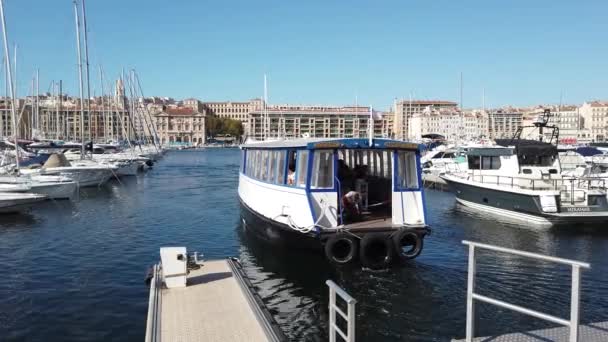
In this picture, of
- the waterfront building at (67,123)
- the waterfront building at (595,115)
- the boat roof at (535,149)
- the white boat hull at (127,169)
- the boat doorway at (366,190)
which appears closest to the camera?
the boat doorway at (366,190)

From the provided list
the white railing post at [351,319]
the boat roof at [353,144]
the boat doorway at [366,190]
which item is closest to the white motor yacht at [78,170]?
the boat doorway at [366,190]

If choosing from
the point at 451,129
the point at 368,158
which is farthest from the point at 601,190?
the point at 451,129

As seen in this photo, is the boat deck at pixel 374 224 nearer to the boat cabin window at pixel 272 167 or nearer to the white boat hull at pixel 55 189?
the boat cabin window at pixel 272 167

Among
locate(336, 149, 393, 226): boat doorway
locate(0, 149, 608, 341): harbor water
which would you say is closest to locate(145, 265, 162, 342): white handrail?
locate(0, 149, 608, 341): harbor water

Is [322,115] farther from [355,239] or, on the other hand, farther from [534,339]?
[534,339]

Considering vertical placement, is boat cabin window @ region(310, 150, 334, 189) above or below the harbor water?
above

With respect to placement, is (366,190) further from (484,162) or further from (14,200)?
(14,200)

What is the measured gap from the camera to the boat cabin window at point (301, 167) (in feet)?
47.3

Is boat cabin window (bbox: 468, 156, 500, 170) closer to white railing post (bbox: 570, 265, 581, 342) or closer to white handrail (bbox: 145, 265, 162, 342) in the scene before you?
white handrail (bbox: 145, 265, 162, 342)

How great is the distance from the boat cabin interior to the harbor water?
1.57 meters

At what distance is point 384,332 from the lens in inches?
412

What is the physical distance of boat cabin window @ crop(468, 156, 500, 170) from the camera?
2811 cm

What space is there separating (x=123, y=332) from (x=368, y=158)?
1079 cm

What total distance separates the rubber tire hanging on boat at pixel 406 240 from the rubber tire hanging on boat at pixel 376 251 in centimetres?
18
